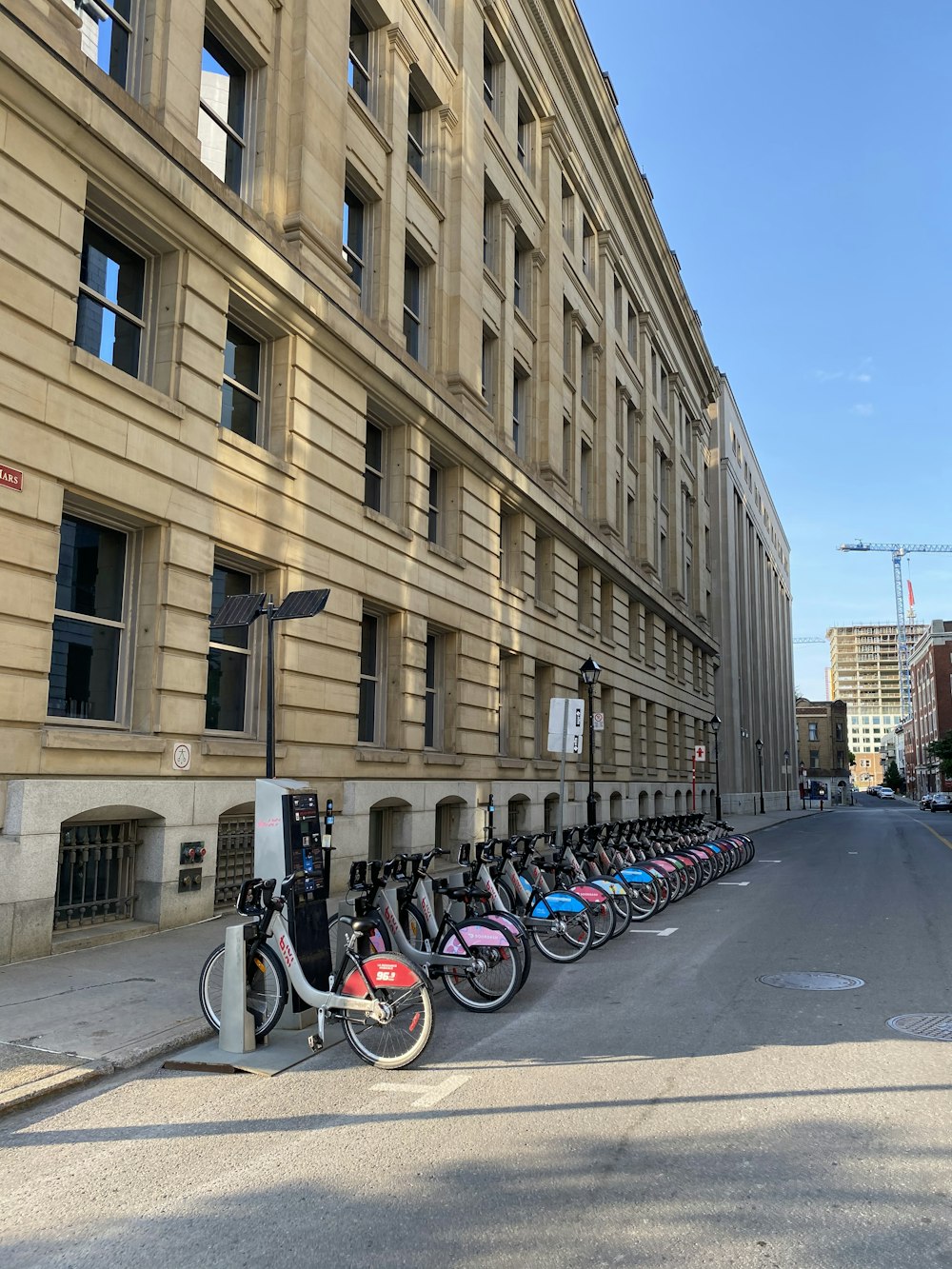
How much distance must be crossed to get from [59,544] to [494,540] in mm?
12643

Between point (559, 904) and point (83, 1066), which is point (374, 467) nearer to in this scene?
point (559, 904)

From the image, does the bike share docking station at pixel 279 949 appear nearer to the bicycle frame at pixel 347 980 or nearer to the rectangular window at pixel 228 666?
the bicycle frame at pixel 347 980

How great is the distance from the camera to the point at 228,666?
43.8ft

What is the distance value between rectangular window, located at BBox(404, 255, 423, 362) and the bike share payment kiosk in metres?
14.1

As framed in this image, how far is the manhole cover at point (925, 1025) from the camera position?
7.06 metres

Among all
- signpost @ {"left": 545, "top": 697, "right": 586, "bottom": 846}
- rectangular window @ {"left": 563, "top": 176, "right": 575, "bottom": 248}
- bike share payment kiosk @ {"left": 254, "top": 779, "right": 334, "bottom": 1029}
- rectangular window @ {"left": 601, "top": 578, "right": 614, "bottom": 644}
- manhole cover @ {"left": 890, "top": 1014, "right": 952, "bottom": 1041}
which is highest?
rectangular window @ {"left": 563, "top": 176, "right": 575, "bottom": 248}

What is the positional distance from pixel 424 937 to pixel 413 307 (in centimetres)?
1522

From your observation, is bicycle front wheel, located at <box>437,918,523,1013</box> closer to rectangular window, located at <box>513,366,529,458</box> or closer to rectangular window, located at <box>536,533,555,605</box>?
rectangular window, located at <box>536,533,555,605</box>

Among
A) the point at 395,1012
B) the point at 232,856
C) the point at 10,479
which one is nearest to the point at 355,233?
the point at 10,479

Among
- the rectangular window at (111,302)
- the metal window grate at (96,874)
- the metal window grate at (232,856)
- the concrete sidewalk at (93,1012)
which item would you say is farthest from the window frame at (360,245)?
the concrete sidewalk at (93,1012)

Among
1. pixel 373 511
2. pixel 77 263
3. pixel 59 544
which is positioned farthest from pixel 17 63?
pixel 373 511

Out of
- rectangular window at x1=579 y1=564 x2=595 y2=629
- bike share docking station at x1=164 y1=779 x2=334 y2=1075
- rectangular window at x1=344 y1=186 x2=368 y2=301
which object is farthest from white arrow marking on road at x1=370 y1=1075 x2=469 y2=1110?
rectangular window at x1=579 y1=564 x2=595 y2=629

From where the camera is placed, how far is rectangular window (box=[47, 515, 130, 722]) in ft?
35.0

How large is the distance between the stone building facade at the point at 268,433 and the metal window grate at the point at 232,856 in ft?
0.18
